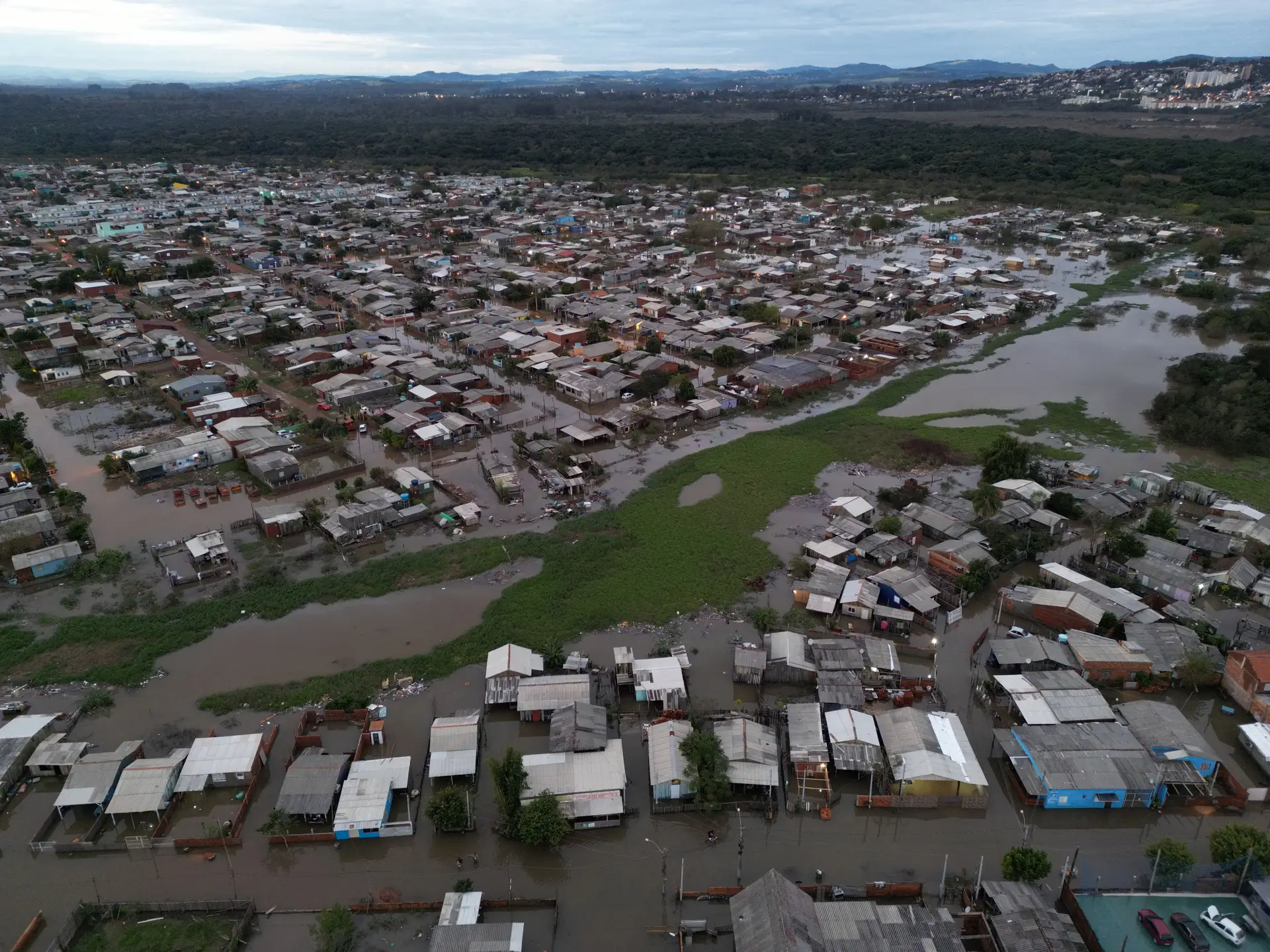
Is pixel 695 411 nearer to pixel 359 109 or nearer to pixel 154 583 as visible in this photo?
pixel 154 583

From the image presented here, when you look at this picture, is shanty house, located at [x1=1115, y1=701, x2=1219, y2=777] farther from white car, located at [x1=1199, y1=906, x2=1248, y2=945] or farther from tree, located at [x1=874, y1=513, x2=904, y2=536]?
tree, located at [x1=874, y1=513, x2=904, y2=536]

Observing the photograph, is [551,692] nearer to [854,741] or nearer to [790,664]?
[790,664]

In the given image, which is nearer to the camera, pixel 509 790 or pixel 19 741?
pixel 509 790

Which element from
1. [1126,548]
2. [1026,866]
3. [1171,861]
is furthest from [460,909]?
[1126,548]

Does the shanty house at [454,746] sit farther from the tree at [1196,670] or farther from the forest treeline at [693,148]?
the forest treeline at [693,148]

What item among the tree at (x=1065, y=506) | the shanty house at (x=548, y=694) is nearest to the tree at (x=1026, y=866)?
the shanty house at (x=548, y=694)

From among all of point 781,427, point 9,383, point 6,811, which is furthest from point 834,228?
point 6,811

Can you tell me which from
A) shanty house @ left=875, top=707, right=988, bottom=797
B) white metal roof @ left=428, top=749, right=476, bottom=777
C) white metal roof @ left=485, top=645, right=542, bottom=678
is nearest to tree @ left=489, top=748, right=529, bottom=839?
white metal roof @ left=428, top=749, right=476, bottom=777

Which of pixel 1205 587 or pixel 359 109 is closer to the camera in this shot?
pixel 1205 587
